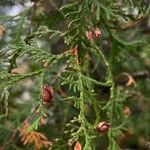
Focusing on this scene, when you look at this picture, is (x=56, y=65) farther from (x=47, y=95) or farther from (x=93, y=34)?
(x=47, y=95)

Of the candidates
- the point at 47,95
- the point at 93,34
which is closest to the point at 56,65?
the point at 93,34

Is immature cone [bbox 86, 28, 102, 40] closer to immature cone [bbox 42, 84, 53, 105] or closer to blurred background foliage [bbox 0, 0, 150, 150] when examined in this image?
blurred background foliage [bbox 0, 0, 150, 150]

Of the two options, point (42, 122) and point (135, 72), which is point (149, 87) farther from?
point (42, 122)

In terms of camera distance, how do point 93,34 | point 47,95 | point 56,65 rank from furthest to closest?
point 56,65 < point 93,34 < point 47,95

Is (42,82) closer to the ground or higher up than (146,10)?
closer to the ground

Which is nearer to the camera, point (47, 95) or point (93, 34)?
point (47, 95)

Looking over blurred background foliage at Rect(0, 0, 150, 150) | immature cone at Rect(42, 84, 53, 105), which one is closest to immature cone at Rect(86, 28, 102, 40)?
blurred background foliage at Rect(0, 0, 150, 150)

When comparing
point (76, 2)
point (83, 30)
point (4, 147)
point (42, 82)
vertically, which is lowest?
point (4, 147)

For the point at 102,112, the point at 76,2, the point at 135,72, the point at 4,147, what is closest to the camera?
the point at 76,2

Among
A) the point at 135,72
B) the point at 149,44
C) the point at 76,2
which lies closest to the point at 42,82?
the point at 76,2
